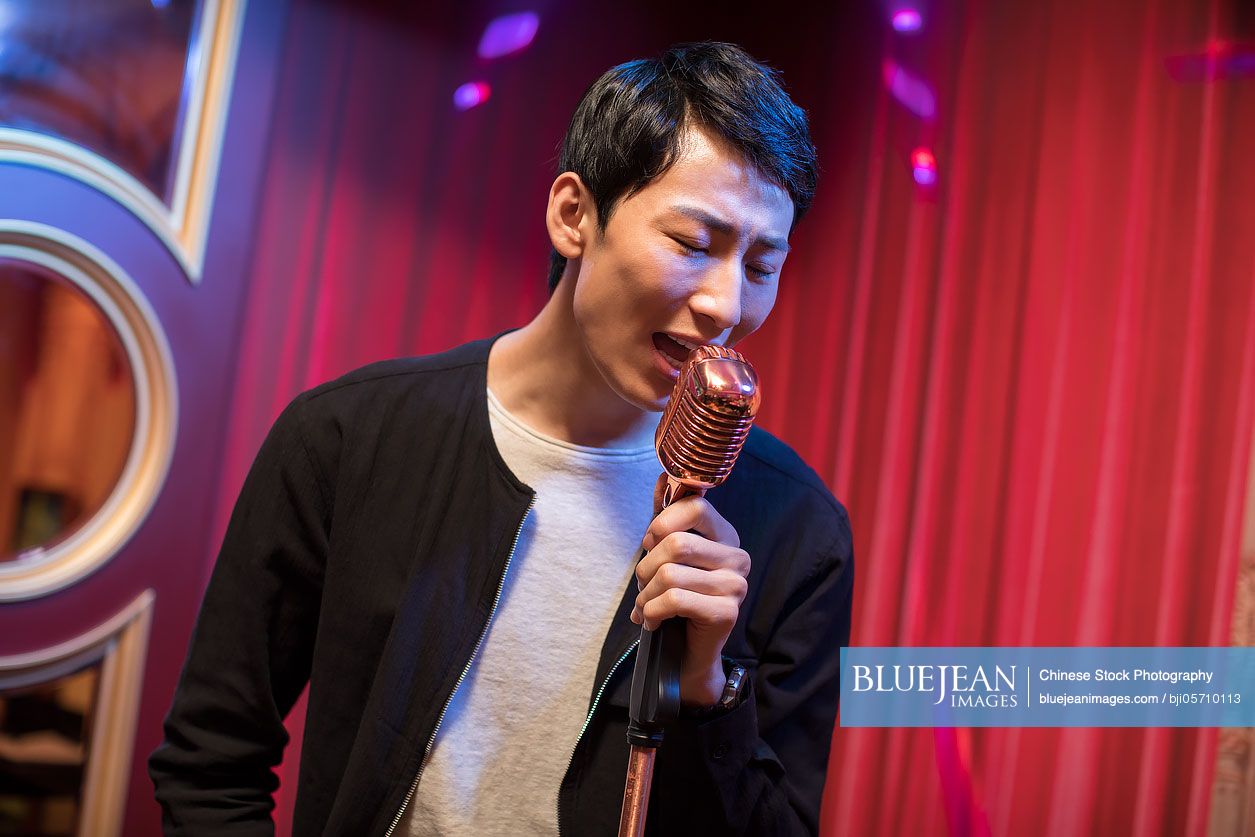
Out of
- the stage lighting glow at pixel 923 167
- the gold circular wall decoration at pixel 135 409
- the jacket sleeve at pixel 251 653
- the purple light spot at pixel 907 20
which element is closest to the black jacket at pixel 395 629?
the jacket sleeve at pixel 251 653

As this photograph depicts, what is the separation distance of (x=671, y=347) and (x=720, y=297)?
0.32ft

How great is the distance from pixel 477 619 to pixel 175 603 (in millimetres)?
1657

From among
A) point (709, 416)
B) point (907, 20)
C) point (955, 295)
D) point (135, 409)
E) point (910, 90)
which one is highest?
point (907, 20)

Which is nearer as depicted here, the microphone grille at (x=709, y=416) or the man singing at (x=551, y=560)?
the microphone grille at (x=709, y=416)

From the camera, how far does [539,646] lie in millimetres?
1392

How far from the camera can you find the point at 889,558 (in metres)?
2.72

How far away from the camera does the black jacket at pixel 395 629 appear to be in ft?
4.33

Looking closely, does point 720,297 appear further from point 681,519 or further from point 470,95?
point 470,95

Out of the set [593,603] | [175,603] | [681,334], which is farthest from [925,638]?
[175,603]

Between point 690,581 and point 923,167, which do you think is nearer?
point 690,581

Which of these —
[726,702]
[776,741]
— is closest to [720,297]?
[726,702]

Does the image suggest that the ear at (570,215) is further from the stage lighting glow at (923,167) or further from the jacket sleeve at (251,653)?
the stage lighting glow at (923,167)

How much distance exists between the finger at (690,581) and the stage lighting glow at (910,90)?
6.92 feet

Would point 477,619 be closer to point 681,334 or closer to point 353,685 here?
point 353,685
